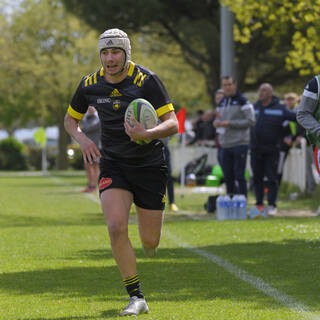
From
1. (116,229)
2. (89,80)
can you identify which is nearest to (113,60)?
(89,80)

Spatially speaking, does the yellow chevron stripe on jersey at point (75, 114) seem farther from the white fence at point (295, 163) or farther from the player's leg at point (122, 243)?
the white fence at point (295, 163)

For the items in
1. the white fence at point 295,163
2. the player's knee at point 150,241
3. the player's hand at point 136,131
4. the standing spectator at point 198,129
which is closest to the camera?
the player's hand at point 136,131

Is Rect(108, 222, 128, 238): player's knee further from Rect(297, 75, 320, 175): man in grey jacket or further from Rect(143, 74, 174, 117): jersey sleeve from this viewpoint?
Rect(297, 75, 320, 175): man in grey jacket

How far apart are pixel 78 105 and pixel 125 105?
1.74 feet

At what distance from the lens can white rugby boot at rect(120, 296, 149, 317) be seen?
21.6ft

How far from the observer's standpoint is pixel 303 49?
1783 centimetres

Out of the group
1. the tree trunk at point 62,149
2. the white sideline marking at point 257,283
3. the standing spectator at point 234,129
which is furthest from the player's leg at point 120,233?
the tree trunk at point 62,149

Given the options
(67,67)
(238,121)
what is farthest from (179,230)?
(67,67)

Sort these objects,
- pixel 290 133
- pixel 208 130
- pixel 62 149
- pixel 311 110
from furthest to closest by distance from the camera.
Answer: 1. pixel 62 149
2. pixel 208 130
3. pixel 290 133
4. pixel 311 110

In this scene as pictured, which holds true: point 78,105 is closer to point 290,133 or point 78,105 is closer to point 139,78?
point 139,78

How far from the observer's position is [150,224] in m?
7.18

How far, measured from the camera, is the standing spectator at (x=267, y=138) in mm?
15469

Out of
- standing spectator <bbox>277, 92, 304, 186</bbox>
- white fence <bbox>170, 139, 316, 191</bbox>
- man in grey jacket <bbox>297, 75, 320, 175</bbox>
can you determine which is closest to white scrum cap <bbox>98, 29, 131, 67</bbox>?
man in grey jacket <bbox>297, 75, 320, 175</bbox>

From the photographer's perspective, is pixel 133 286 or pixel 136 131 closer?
pixel 136 131
